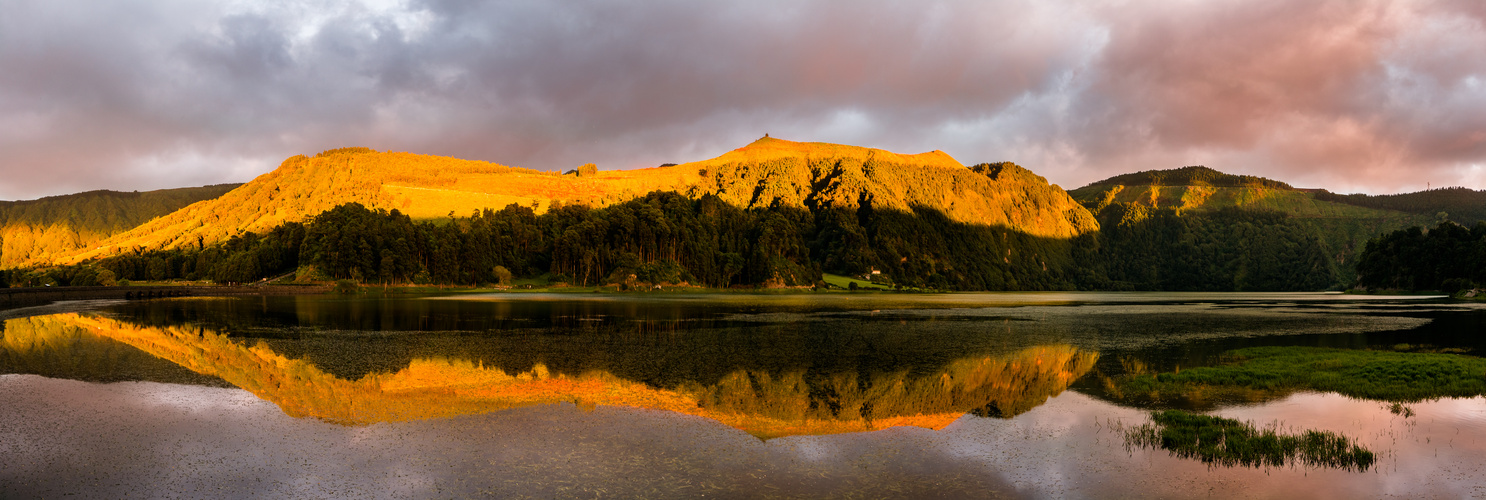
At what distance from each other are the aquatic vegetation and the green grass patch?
15.5ft

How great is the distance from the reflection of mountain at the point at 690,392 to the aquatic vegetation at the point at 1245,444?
3.83m

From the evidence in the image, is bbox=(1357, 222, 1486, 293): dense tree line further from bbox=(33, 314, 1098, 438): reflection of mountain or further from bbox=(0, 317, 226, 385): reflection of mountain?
bbox=(0, 317, 226, 385): reflection of mountain

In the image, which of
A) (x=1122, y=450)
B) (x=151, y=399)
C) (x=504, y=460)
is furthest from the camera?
(x=151, y=399)

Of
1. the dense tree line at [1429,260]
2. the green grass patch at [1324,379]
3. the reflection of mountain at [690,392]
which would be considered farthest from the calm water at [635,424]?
the dense tree line at [1429,260]

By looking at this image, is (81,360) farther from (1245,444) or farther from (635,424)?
(1245,444)

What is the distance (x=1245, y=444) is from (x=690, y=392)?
14586 millimetres

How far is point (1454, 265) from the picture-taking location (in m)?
161

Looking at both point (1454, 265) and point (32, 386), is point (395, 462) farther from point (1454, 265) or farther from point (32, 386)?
point (1454, 265)

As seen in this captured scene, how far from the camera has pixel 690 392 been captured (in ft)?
72.9

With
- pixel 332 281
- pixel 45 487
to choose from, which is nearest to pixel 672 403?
pixel 45 487

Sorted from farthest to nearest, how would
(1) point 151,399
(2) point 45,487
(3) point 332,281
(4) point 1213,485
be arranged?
(3) point 332,281 < (1) point 151,399 < (4) point 1213,485 < (2) point 45,487

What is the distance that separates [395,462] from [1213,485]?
15537 millimetres

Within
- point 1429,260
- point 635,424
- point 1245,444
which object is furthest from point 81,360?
point 1429,260

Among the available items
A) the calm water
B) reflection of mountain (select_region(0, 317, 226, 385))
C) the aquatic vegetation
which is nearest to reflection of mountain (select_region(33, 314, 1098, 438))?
the calm water
